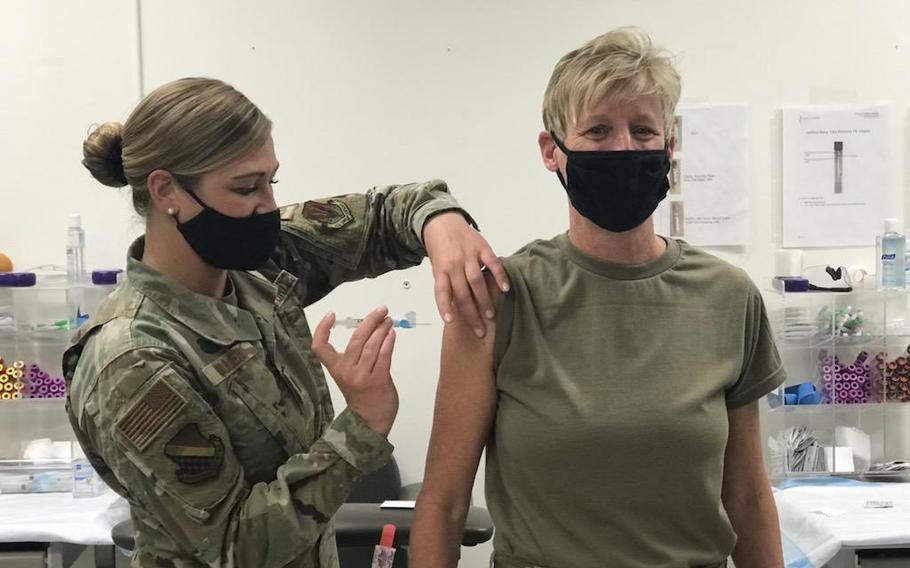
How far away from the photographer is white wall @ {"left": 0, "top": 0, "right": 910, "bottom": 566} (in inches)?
108

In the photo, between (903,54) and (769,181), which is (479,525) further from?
(903,54)

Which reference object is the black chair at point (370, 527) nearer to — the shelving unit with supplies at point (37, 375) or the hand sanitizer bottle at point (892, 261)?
the shelving unit with supplies at point (37, 375)

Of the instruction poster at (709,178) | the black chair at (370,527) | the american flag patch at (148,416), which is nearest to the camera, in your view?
the american flag patch at (148,416)

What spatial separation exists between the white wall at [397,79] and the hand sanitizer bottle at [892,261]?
22 centimetres

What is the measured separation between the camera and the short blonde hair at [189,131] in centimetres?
108

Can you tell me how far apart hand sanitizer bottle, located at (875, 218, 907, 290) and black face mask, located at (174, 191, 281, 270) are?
7.07 ft

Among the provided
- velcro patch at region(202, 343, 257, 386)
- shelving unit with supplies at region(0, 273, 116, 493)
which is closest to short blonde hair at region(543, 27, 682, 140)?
velcro patch at region(202, 343, 257, 386)

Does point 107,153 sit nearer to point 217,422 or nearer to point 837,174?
point 217,422

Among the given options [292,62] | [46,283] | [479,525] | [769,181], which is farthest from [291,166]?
[769,181]

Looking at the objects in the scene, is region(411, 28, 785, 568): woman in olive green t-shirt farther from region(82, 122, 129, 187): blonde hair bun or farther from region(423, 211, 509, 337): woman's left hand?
region(82, 122, 129, 187): blonde hair bun

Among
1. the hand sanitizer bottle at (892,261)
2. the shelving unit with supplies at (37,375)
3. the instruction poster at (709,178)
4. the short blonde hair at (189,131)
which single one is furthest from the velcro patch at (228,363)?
the hand sanitizer bottle at (892,261)

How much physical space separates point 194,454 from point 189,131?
423mm

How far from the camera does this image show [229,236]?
45.1 inches

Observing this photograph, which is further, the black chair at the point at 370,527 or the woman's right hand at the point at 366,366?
the black chair at the point at 370,527
